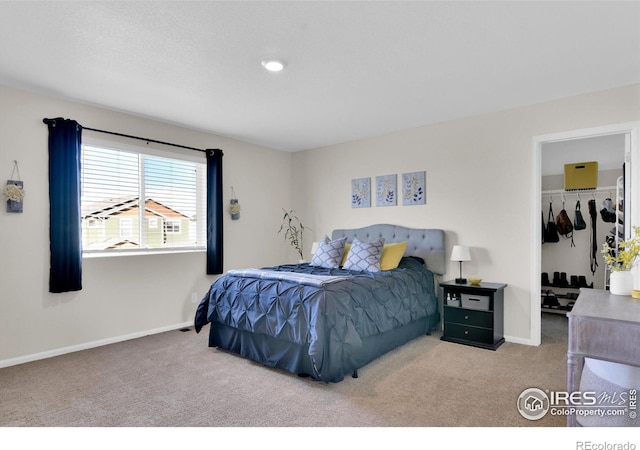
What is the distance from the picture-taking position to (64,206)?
3.54 metres

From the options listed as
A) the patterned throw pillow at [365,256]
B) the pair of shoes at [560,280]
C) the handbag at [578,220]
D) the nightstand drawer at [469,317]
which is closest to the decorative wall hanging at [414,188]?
the patterned throw pillow at [365,256]

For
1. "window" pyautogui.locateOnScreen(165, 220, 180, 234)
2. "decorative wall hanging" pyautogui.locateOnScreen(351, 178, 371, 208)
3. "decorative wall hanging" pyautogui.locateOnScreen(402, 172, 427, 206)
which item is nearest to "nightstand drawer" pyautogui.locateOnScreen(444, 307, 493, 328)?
"decorative wall hanging" pyautogui.locateOnScreen(402, 172, 427, 206)

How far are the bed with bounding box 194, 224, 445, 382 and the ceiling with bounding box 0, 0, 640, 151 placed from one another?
171 centimetres

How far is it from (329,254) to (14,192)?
3.07 metres

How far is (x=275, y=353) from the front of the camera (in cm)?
315

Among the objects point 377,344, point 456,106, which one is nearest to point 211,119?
point 456,106

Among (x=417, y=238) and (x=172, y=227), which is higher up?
(x=172, y=227)

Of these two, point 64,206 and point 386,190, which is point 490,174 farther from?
point 64,206

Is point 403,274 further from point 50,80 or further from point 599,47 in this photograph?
point 50,80

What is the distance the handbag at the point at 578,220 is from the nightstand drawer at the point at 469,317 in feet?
7.55

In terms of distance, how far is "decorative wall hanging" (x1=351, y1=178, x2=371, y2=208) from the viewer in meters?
5.10

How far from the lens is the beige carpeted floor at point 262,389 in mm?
2307

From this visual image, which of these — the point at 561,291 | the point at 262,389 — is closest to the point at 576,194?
the point at 561,291

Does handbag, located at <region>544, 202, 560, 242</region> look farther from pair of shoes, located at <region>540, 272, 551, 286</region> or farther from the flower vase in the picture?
the flower vase
